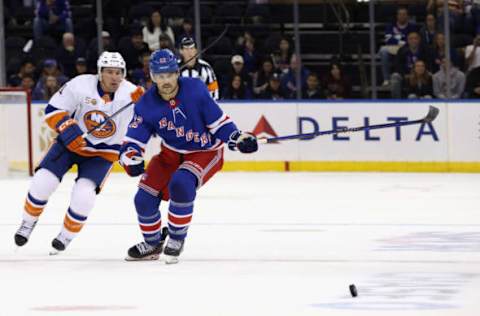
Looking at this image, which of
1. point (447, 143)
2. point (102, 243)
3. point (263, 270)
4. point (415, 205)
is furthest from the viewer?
point (447, 143)

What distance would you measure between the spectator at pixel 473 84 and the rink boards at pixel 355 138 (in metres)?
0.15

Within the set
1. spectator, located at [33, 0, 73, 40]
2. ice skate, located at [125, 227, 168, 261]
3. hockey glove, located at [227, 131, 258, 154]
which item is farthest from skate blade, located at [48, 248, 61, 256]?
spectator, located at [33, 0, 73, 40]

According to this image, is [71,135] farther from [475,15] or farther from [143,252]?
[475,15]

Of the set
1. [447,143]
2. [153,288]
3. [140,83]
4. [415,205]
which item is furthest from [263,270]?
[140,83]

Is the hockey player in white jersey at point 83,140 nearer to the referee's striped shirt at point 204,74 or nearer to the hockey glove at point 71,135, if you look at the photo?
the hockey glove at point 71,135

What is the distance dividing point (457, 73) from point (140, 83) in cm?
311

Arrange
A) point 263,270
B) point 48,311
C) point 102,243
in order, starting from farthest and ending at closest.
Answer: point 102,243 < point 263,270 < point 48,311

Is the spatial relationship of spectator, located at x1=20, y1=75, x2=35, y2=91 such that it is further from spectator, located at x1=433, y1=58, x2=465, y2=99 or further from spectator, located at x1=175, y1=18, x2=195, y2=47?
spectator, located at x1=433, y1=58, x2=465, y2=99

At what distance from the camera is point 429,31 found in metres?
14.5

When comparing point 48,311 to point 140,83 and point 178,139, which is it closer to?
point 178,139

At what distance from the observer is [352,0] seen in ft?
49.3

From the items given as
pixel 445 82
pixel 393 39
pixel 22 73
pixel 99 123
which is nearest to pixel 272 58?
pixel 393 39

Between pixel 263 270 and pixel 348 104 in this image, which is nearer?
pixel 263 270

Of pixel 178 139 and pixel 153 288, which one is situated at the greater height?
pixel 178 139
